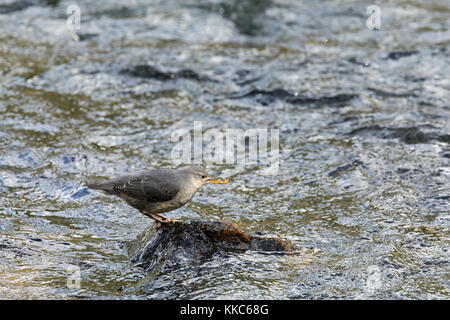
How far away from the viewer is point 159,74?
30.9 feet

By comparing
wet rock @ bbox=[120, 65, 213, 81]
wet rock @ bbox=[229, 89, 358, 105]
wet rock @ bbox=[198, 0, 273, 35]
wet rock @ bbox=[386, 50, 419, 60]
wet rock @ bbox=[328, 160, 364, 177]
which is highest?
wet rock @ bbox=[198, 0, 273, 35]

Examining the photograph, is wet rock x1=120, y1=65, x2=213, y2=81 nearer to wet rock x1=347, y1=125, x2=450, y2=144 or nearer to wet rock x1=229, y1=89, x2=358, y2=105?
wet rock x1=229, y1=89, x2=358, y2=105

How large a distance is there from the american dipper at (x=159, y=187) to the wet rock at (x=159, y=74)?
4514mm

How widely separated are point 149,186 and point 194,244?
57 centimetres

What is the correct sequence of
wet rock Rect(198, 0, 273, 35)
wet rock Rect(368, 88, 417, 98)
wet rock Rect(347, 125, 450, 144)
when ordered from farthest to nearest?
1. wet rock Rect(198, 0, 273, 35)
2. wet rock Rect(368, 88, 417, 98)
3. wet rock Rect(347, 125, 450, 144)

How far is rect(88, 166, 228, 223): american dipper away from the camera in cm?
478

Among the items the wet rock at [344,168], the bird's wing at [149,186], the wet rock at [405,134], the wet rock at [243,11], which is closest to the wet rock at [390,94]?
the wet rock at [405,134]

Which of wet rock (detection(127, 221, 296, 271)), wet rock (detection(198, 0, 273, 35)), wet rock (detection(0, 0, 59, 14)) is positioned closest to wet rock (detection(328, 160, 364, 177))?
wet rock (detection(127, 221, 296, 271))

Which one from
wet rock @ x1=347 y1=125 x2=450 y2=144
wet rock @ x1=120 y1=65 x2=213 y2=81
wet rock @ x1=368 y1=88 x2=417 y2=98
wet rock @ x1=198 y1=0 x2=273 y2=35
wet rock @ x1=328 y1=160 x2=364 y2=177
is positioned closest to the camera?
wet rock @ x1=328 y1=160 x2=364 y2=177

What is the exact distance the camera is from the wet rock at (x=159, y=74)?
933cm

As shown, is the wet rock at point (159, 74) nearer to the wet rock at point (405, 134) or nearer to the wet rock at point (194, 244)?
the wet rock at point (405, 134)

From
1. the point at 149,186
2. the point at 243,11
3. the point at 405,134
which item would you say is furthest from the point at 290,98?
the point at 149,186

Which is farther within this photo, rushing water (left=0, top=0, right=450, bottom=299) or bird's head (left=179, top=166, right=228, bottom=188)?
bird's head (left=179, top=166, right=228, bottom=188)

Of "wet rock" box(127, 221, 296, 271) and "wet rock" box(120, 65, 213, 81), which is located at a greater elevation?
"wet rock" box(120, 65, 213, 81)
